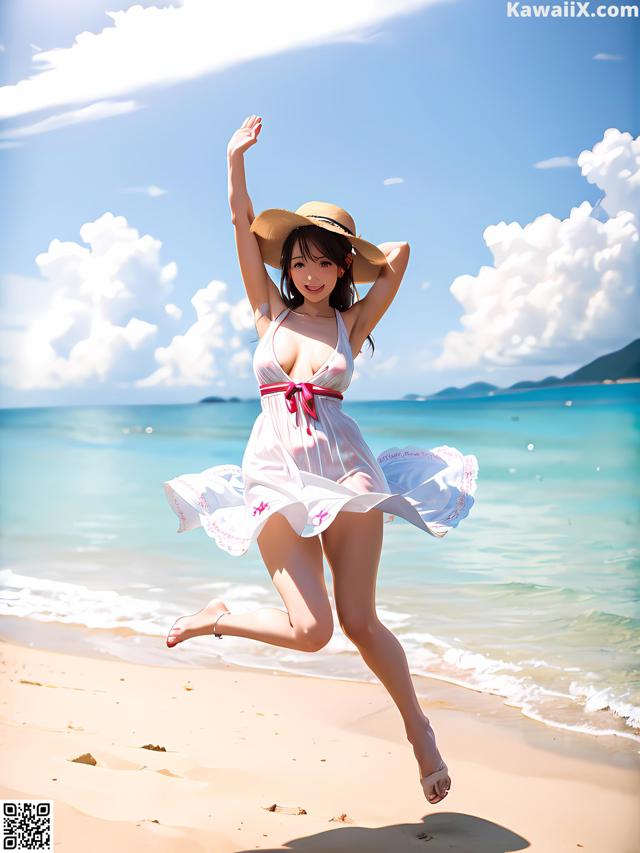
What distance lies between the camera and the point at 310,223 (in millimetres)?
2416

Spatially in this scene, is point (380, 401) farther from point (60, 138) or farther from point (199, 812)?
point (199, 812)

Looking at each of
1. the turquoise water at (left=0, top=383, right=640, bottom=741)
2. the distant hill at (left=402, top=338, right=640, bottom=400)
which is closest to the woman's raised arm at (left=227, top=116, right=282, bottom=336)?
the turquoise water at (left=0, top=383, right=640, bottom=741)

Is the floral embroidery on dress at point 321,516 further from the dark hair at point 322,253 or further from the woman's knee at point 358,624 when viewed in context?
the dark hair at point 322,253

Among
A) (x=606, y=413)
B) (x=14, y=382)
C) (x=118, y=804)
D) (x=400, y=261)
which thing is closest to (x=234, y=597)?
(x=118, y=804)

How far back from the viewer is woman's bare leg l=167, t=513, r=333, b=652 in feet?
7.19

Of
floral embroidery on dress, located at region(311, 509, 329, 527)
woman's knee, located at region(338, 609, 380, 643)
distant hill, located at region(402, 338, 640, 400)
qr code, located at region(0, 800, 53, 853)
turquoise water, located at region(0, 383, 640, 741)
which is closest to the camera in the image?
floral embroidery on dress, located at region(311, 509, 329, 527)

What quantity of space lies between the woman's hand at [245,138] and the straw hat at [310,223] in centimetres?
16

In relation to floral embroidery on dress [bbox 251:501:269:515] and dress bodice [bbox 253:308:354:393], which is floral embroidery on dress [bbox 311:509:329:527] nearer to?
floral embroidery on dress [bbox 251:501:269:515]

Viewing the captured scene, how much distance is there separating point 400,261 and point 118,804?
1529 millimetres

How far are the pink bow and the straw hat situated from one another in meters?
0.34

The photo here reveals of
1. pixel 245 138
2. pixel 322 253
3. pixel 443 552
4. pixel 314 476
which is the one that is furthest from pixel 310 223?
pixel 443 552

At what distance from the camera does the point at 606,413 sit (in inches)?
454

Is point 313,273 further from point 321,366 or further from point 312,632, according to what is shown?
point 312,632

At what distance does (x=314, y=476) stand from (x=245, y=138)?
83 centimetres
